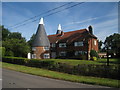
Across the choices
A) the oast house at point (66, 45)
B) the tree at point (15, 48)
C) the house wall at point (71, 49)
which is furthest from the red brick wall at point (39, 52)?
the house wall at point (71, 49)

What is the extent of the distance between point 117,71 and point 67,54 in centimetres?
2500

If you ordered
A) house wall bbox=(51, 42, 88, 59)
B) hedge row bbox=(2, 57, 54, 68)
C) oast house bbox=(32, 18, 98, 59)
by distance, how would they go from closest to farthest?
hedge row bbox=(2, 57, 54, 68), house wall bbox=(51, 42, 88, 59), oast house bbox=(32, 18, 98, 59)

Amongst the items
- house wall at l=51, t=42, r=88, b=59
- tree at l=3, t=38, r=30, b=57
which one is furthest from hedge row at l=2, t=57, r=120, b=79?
house wall at l=51, t=42, r=88, b=59

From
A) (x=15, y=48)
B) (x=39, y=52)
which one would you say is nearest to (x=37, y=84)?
(x=15, y=48)

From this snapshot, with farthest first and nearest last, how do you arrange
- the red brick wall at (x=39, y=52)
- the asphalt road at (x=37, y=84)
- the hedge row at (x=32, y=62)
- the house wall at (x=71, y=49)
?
the red brick wall at (x=39, y=52) → the house wall at (x=71, y=49) → the hedge row at (x=32, y=62) → the asphalt road at (x=37, y=84)

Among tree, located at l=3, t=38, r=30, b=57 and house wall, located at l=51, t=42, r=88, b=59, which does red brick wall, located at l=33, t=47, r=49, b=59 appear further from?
house wall, located at l=51, t=42, r=88, b=59

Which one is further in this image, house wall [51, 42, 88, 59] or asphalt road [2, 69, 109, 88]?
house wall [51, 42, 88, 59]

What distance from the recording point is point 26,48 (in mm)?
33844

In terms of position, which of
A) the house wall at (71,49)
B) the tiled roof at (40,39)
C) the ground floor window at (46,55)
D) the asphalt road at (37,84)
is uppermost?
the tiled roof at (40,39)

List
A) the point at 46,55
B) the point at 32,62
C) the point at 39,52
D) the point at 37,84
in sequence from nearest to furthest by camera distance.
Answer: the point at 37,84 < the point at 32,62 < the point at 39,52 < the point at 46,55

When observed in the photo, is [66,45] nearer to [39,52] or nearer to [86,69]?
[39,52]

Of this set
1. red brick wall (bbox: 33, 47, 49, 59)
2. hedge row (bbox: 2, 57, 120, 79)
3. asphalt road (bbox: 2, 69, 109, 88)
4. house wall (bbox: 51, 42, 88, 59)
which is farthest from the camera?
red brick wall (bbox: 33, 47, 49, 59)

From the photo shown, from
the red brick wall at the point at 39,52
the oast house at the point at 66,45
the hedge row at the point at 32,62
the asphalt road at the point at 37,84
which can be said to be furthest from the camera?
the red brick wall at the point at 39,52

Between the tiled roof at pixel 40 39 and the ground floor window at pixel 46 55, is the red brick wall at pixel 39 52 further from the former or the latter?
the tiled roof at pixel 40 39
